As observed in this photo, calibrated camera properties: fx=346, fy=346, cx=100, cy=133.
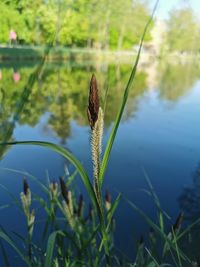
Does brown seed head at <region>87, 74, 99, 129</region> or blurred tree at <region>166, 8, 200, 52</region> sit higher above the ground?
blurred tree at <region>166, 8, 200, 52</region>

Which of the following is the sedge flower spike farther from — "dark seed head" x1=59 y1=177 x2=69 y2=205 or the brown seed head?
"dark seed head" x1=59 y1=177 x2=69 y2=205

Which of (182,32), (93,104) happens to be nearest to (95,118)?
(93,104)

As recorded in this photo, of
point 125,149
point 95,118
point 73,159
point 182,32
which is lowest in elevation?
point 125,149

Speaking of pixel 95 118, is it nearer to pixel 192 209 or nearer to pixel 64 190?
pixel 64 190

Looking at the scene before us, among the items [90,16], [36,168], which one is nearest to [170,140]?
[36,168]

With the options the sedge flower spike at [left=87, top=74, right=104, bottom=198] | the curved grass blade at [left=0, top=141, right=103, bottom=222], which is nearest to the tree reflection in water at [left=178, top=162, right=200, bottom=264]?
the curved grass blade at [left=0, top=141, right=103, bottom=222]

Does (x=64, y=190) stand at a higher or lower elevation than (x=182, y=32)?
lower

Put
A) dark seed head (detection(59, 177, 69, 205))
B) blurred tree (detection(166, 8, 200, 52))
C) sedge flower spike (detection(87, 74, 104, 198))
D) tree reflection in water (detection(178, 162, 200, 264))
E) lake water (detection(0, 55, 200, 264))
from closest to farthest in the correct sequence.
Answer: sedge flower spike (detection(87, 74, 104, 198)) < dark seed head (detection(59, 177, 69, 205)) < tree reflection in water (detection(178, 162, 200, 264)) < lake water (detection(0, 55, 200, 264)) < blurred tree (detection(166, 8, 200, 52))

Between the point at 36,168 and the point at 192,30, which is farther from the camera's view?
the point at 192,30

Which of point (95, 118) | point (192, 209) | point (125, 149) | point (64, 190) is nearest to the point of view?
point (95, 118)

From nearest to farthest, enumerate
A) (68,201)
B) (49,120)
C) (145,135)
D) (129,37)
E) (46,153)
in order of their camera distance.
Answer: (68,201)
(46,153)
(145,135)
(49,120)
(129,37)

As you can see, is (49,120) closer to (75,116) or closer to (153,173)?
(75,116)
